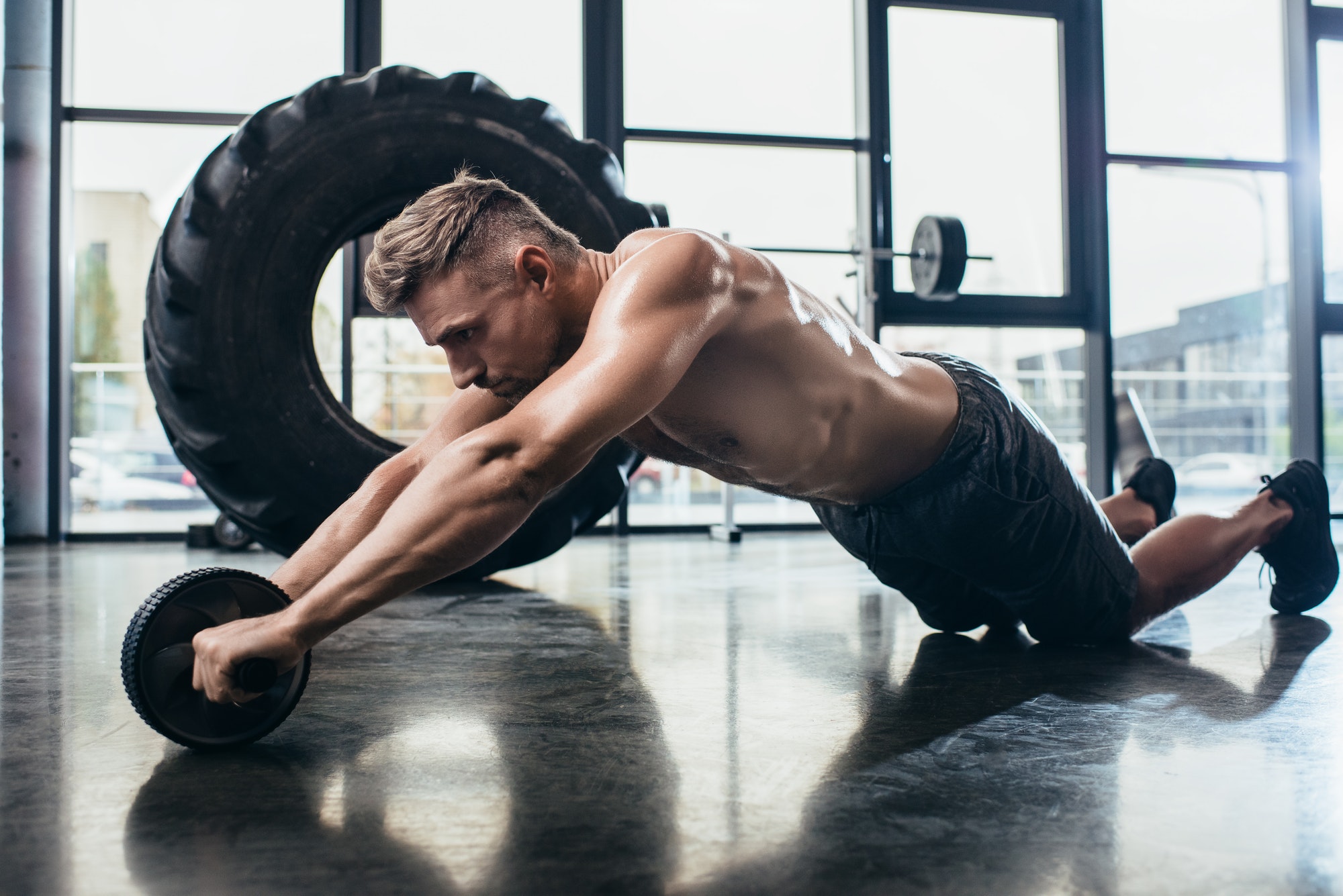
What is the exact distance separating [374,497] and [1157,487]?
1607mm

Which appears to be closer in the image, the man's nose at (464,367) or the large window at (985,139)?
the man's nose at (464,367)

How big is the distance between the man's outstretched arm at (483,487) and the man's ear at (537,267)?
15 cm

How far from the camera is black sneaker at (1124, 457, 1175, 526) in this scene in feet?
6.41

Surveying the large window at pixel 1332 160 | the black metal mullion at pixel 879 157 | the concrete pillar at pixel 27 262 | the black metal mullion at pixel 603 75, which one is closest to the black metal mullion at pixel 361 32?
the black metal mullion at pixel 603 75

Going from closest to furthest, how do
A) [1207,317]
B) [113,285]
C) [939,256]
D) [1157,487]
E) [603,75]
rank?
[1157,487], [939,256], [113,285], [603,75], [1207,317]

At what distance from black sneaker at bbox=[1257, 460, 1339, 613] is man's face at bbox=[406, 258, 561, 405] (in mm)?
1436

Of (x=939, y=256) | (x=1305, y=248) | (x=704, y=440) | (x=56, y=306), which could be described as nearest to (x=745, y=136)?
(x=939, y=256)

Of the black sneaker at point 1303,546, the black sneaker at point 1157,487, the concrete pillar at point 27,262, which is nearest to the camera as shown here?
the black sneaker at point 1303,546

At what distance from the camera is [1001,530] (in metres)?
1.34

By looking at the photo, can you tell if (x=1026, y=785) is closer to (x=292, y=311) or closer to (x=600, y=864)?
(x=600, y=864)

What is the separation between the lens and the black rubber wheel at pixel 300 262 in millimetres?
1998

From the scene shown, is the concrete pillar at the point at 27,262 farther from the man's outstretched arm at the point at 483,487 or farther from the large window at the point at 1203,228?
the large window at the point at 1203,228

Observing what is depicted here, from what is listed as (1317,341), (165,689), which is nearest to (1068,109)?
(1317,341)

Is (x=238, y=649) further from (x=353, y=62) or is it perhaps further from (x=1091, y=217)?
(x=1091, y=217)
